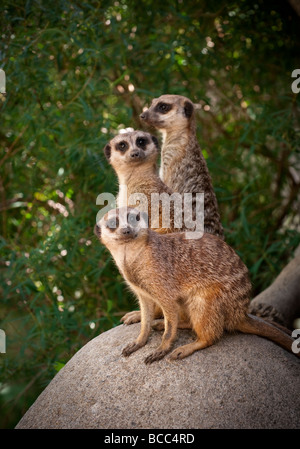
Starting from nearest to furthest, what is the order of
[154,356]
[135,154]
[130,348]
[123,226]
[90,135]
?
[123,226]
[154,356]
[130,348]
[135,154]
[90,135]

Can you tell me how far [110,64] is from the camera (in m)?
3.38

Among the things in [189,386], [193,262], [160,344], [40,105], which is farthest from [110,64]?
[189,386]

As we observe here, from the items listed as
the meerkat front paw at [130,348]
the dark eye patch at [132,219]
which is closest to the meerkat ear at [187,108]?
the dark eye patch at [132,219]

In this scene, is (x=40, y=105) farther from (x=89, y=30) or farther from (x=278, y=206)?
(x=278, y=206)

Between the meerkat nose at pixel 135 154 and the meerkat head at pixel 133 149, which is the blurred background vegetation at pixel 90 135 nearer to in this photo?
the meerkat head at pixel 133 149

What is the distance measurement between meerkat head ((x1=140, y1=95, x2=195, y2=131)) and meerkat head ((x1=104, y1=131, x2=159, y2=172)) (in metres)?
0.21

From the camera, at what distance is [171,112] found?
2.86 meters

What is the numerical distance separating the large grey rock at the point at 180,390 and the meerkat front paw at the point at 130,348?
0.07 ft

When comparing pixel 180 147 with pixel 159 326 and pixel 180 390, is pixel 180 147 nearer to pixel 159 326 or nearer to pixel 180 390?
pixel 159 326

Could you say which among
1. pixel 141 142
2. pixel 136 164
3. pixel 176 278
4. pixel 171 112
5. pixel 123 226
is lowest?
pixel 176 278

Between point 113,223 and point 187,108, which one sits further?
point 187,108

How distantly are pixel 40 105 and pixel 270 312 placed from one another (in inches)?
77.8

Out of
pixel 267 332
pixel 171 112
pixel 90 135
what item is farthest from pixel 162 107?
pixel 267 332

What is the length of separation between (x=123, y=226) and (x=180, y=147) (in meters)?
1.02
